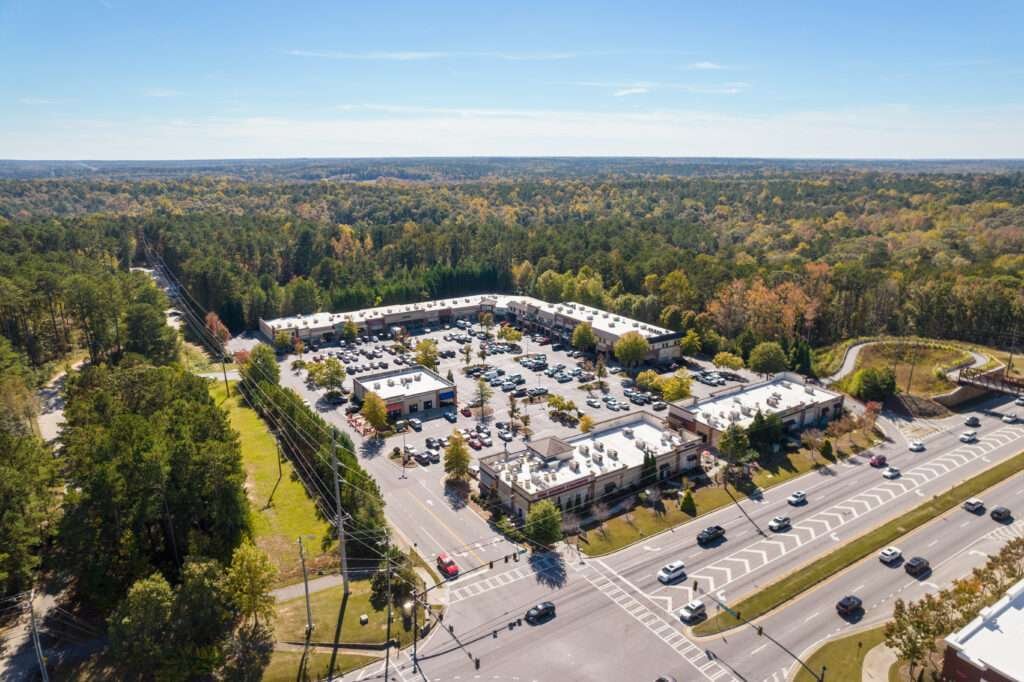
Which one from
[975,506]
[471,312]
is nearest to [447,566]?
[975,506]

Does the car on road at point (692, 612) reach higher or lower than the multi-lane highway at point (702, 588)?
higher

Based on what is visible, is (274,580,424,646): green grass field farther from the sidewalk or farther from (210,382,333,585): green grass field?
the sidewalk

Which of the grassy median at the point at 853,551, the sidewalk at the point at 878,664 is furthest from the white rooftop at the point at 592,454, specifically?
the sidewalk at the point at 878,664

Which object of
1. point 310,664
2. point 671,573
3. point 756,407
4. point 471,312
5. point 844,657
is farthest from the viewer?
point 471,312

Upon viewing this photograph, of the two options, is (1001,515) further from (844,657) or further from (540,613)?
(540,613)

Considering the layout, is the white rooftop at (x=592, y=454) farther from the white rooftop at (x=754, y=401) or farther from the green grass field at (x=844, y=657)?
the green grass field at (x=844, y=657)
